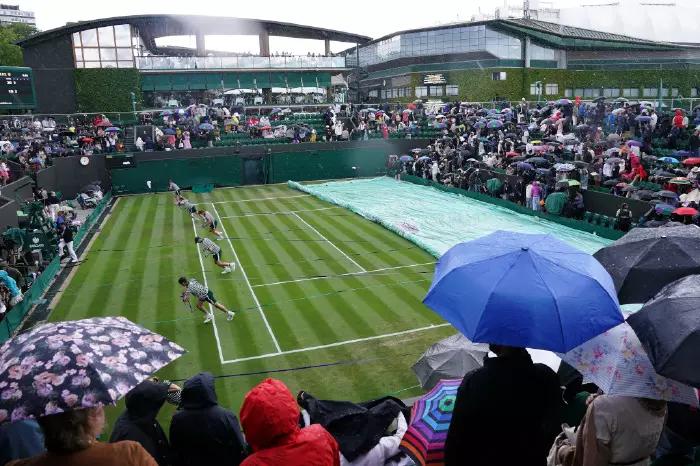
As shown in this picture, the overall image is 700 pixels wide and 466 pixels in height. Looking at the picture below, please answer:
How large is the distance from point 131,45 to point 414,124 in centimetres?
2365

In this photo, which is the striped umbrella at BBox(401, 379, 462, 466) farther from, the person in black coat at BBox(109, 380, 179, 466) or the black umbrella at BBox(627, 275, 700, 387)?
the person in black coat at BBox(109, 380, 179, 466)

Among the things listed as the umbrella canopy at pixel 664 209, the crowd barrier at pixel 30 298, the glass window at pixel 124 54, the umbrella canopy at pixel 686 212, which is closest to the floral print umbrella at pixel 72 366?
the crowd barrier at pixel 30 298

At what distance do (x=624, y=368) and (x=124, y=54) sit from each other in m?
48.5

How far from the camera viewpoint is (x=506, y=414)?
383 cm

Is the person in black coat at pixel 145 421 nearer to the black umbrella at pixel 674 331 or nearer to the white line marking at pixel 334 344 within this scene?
the black umbrella at pixel 674 331

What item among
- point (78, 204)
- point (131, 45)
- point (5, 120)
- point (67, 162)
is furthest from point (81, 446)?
point (131, 45)

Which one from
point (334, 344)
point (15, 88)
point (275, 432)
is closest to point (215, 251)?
point (334, 344)

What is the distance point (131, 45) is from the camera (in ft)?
151

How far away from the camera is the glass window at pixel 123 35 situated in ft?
149

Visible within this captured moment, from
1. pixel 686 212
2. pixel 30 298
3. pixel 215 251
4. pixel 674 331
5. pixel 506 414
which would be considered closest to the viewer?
pixel 506 414

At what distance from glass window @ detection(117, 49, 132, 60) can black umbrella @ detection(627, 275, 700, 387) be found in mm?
47995

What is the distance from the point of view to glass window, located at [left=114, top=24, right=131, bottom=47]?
45.3 meters

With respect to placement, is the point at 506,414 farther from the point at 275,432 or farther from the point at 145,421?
the point at 145,421

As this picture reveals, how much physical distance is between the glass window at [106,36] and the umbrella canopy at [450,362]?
44.8 metres
